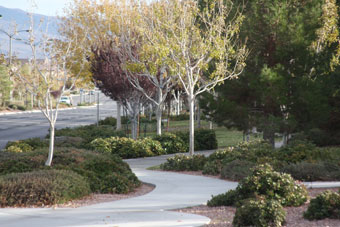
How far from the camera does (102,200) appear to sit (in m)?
11.0

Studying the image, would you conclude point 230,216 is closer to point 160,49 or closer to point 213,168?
point 213,168

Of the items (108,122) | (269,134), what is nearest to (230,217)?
(269,134)

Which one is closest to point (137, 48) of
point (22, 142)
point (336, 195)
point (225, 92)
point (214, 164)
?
point (225, 92)

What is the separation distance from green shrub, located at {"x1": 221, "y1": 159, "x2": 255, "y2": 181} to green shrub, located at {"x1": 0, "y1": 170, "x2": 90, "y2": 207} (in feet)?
13.3

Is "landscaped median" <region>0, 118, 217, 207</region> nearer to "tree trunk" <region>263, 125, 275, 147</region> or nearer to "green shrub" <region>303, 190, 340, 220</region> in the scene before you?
"green shrub" <region>303, 190, 340, 220</region>

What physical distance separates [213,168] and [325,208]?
6858 millimetres

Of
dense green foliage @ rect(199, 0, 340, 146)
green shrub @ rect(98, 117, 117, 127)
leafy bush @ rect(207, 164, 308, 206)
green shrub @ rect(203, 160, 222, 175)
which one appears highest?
dense green foliage @ rect(199, 0, 340, 146)

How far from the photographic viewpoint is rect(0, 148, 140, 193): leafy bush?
12164 mm

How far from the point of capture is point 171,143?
22.7m

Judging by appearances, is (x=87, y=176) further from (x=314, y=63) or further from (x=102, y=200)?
(x=314, y=63)

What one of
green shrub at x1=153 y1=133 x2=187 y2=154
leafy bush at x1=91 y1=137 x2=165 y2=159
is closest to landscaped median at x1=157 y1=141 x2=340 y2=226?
leafy bush at x1=91 y1=137 x2=165 y2=159

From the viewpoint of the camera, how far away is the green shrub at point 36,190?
10156mm

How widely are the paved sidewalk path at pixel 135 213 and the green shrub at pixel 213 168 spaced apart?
2032 millimetres

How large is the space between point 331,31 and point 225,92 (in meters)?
4.79
